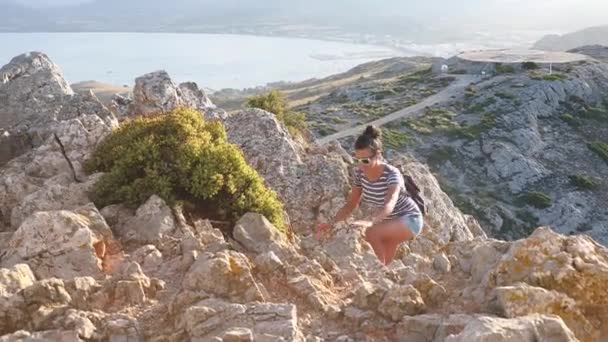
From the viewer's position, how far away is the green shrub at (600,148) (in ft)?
203

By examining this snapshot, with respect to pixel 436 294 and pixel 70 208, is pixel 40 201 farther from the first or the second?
pixel 436 294

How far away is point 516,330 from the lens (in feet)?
20.6

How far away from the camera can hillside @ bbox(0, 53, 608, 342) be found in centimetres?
727

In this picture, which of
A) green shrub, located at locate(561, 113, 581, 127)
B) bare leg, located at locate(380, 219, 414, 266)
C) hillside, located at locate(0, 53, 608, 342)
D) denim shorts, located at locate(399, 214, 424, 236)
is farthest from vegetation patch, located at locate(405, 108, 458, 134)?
denim shorts, located at locate(399, 214, 424, 236)

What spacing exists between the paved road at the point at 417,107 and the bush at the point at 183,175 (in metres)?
43.2

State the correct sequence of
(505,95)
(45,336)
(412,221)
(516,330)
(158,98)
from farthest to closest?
(505,95), (158,98), (412,221), (45,336), (516,330)

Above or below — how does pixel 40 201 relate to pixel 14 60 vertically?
below

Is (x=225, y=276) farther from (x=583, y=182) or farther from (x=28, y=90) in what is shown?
(x=583, y=182)

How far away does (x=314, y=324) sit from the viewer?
307 inches

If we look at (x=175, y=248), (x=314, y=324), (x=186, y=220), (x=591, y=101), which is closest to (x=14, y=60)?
(x=186, y=220)

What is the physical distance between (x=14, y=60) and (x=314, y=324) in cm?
2082

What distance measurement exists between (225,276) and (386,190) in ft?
11.7

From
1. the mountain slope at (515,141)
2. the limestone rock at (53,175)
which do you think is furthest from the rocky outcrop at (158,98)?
the mountain slope at (515,141)

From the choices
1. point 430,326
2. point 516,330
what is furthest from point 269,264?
point 516,330
